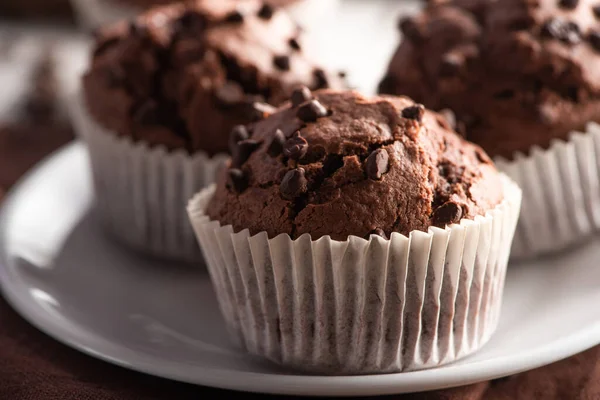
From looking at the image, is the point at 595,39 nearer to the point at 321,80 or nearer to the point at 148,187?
the point at 321,80

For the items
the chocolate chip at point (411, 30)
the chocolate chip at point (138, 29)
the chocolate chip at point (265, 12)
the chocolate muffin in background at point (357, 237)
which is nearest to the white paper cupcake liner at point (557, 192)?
the chocolate muffin in background at point (357, 237)

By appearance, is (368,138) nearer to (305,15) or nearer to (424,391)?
(424,391)

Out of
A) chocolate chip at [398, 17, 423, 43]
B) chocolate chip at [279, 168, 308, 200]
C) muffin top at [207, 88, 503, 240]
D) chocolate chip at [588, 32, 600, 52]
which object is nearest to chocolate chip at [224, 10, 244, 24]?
chocolate chip at [398, 17, 423, 43]

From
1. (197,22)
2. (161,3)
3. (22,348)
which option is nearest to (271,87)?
(197,22)

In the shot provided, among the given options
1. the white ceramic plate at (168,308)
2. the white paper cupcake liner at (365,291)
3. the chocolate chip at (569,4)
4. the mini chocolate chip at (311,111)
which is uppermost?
the mini chocolate chip at (311,111)

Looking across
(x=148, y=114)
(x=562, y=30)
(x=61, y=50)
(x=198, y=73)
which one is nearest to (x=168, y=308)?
(x=148, y=114)

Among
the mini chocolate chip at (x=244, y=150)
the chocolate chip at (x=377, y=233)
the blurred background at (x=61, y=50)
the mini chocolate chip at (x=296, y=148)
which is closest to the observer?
the chocolate chip at (x=377, y=233)

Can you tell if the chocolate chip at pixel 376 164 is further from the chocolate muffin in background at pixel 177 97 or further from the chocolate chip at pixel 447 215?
the chocolate muffin in background at pixel 177 97
